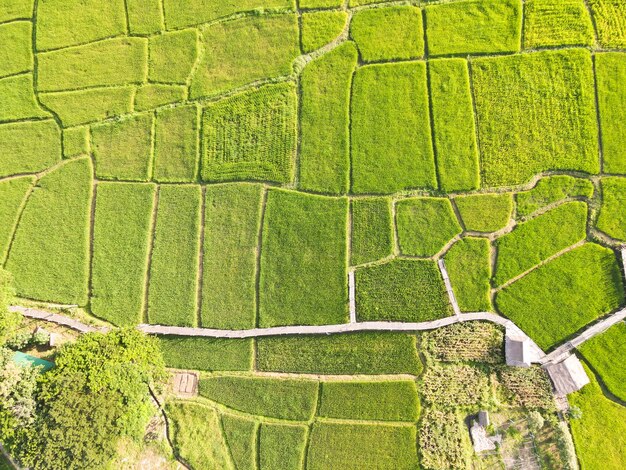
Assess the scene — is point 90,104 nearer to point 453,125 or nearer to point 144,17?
point 144,17

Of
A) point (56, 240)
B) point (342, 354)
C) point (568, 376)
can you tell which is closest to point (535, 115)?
point (568, 376)

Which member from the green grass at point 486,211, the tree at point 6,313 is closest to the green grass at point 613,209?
the green grass at point 486,211

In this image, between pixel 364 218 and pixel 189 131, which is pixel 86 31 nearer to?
pixel 189 131

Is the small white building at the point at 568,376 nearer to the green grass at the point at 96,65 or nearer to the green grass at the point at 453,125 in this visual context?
the green grass at the point at 453,125

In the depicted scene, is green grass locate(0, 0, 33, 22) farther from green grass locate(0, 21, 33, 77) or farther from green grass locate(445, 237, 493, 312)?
green grass locate(445, 237, 493, 312)

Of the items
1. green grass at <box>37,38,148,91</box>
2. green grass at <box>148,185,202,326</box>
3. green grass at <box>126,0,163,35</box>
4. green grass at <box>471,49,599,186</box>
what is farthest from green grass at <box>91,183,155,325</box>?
green grass at <box>471,49,599,186</box>
